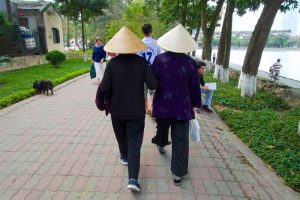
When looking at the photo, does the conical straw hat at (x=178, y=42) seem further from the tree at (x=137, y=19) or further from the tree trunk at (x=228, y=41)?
the tree at (x=137, y=19)

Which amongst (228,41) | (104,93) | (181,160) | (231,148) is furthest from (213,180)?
(228,41)

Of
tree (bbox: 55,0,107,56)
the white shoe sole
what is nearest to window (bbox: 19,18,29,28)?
tree (bbox: 55,0,107,56)

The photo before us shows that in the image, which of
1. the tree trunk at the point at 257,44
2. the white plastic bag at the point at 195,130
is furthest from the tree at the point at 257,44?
the white plastic bag at the point at 195,130

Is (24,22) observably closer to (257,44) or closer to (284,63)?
(257,44)

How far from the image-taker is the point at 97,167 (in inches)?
155

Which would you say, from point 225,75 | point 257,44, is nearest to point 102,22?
point 225,75

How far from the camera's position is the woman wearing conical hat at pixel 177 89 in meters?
3.28

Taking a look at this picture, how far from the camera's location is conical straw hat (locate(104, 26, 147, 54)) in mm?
3104

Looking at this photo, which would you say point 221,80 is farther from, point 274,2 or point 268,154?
point 268,154

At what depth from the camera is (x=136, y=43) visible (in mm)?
3227

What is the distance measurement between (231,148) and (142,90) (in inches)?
92.9

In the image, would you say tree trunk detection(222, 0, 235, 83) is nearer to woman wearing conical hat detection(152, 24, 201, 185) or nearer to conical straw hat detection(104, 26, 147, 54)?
woman wearing conical hat detection(152, 24, 201, 185)

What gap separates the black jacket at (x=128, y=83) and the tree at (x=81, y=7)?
79.7 feet

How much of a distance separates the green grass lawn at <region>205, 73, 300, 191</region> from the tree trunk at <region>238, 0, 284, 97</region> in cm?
52
